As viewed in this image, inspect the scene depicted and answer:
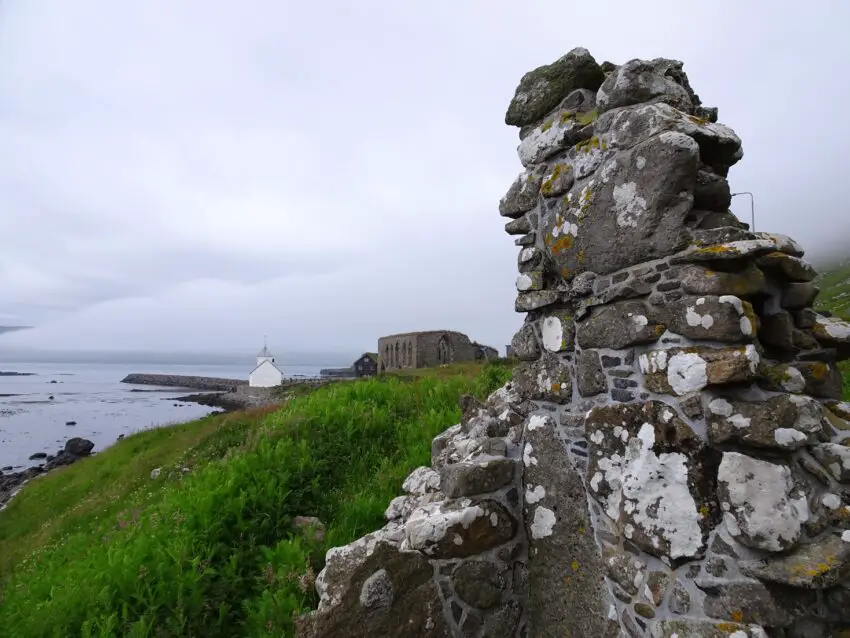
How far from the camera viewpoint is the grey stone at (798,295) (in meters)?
3.34

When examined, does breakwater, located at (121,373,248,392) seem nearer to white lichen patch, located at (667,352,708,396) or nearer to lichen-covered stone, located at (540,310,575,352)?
lichen-covered stone, located at (540,310,575,352)

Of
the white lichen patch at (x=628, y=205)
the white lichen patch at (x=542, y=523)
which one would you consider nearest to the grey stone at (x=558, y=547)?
the white lichen patch at (x=542, y=523)

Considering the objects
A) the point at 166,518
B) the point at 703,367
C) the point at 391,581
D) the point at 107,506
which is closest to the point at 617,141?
the point at 703,367

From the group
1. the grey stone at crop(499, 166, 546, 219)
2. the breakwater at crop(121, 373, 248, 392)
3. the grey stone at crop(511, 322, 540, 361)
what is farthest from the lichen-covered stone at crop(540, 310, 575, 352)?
the breakwater at crop(121, 373, 248, 392)

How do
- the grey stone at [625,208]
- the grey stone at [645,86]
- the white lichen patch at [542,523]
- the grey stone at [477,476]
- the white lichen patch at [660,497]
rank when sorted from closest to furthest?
1. the white lichen patch at [660,497]
2. the grey stone at [625,208]
3. the grey stone at [645,86]
4. the white lichen patch at [542,523]
5. the grey stone at [477,476]

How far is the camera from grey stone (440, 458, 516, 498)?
4242 millimetres

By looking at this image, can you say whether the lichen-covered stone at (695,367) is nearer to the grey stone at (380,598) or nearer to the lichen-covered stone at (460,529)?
the lichen-covered stone at (460,529)

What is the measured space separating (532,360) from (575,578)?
1.92 m

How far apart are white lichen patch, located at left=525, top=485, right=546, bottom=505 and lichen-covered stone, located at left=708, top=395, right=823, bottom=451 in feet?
5.32

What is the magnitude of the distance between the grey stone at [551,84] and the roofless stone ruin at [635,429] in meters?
0.02

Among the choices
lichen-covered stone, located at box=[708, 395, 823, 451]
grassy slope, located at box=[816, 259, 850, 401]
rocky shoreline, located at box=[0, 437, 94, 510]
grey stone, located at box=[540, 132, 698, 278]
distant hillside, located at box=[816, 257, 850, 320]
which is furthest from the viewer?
distant hillside, located at box=[816, 257, 850, 320]

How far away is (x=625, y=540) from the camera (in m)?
3.40

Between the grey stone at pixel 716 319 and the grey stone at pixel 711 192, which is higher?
the grey stone at pixel 711 192

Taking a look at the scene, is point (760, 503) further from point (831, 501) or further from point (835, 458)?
point (835, 458)
